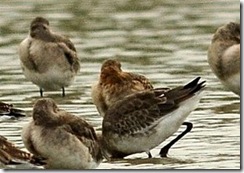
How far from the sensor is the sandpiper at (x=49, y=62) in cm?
1440

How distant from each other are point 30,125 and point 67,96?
4.37m

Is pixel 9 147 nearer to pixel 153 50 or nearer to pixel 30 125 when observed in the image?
pixel 30 125

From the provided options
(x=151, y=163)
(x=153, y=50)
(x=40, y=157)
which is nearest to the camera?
(x=40, y=157)

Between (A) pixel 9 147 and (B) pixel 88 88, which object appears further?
(B) pixel 88 88

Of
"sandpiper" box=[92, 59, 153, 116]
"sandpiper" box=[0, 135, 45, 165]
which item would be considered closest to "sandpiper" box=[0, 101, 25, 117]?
"sandpiper" box=[92, 59, 153, 116]

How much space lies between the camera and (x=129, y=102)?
10.4 metres

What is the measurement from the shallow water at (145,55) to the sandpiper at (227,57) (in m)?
0.34

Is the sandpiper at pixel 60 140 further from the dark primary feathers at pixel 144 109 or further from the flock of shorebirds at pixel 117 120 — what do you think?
the dark primary feathers at pixel 144 109

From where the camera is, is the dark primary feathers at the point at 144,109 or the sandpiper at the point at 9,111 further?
the sandpiper at the point at 9,111

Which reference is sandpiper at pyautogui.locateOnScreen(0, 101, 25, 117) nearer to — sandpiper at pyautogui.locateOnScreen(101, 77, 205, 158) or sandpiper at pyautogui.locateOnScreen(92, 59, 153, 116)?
sandpiper at pyautogui.locateOnScreen(92, 59, 153, 116)

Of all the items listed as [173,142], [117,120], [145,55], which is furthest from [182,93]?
[145,55]

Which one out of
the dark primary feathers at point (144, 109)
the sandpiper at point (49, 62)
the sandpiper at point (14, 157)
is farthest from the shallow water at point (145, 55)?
the sandpiper at point (14, 157)

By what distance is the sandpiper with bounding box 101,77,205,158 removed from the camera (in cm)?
1020

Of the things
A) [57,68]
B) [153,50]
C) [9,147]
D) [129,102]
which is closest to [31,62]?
[57,68]
